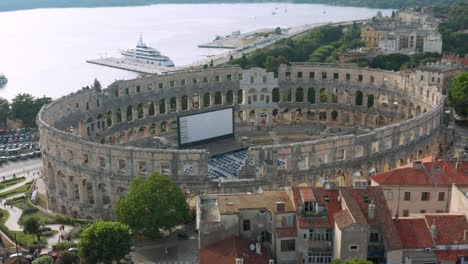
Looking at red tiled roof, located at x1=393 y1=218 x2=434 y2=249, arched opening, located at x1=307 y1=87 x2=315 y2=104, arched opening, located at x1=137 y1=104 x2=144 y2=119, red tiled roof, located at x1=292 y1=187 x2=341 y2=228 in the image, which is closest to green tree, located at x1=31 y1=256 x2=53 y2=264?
red tiled roof, located at x1=292 y1=187 x2=341 y2=228

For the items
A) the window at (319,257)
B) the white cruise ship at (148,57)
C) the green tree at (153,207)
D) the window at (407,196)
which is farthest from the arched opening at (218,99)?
the white cruise ship at (148,57)

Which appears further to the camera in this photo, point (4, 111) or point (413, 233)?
point (4, 111)

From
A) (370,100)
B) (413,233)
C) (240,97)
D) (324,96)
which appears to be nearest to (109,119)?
(240,97)

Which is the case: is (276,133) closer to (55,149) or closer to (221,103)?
(221,103)

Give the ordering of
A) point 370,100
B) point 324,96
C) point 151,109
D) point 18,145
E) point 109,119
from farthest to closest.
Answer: point 324,96 → point 370,100 → point 151,109 → point 18,145 → point 109,119

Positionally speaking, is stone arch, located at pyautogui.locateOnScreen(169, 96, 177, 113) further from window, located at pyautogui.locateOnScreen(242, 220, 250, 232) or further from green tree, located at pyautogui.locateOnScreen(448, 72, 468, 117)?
window, located at pyautogui.locateOnScreen(242, 220, 250, 232)

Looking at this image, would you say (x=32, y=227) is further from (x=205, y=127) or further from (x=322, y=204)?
(x=205, y=127)
